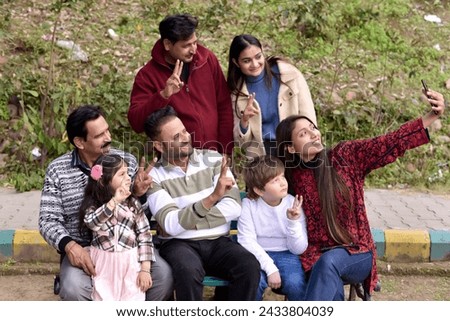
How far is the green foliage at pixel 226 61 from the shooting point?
7.58 metres

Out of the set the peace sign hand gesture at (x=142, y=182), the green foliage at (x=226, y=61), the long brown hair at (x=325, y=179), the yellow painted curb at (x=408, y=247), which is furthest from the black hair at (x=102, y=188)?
the green foliage at (x=226, y=61)

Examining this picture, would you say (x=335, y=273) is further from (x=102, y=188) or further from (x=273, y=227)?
(x=102, y=188)

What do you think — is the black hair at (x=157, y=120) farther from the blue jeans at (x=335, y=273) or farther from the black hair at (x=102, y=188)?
the blue jeans at (x=335, y=273)

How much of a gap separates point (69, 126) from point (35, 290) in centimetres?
155

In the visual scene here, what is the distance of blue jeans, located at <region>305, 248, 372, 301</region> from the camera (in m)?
4.57

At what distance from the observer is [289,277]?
4738 millimetres

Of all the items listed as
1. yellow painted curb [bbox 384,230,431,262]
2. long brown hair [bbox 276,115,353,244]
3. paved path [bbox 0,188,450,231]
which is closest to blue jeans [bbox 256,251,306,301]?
long brown hair [bbox 276,115,353,244]

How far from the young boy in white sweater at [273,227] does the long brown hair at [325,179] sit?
0.42 feet

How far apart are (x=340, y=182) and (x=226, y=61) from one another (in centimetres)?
365

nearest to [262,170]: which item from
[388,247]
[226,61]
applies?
[388,247]

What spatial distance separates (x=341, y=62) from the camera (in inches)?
332

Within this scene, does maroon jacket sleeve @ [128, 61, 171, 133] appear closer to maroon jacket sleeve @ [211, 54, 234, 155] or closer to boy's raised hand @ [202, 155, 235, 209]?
maroon jacket sleeve @ [211, 54, 234, 155]

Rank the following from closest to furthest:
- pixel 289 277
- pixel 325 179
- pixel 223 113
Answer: pixel 289 277
pixel 325 179
pixel 223 113

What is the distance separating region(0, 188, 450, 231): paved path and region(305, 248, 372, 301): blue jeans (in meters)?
1.86
